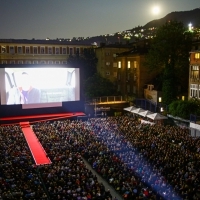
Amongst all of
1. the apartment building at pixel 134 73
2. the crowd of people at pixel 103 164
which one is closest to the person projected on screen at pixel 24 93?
the crowd of people at pixel 103 164

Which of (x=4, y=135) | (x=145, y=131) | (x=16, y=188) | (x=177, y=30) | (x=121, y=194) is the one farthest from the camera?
(x=177, y=30)

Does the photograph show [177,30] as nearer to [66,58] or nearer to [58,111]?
[58,111]

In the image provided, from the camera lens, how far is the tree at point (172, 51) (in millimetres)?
37406

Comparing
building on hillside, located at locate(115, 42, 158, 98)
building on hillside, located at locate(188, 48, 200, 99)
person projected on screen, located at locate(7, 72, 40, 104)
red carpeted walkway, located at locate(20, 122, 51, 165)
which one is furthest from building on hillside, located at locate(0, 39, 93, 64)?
red carpeted walkway, located at locate(20, 122, 51, 165)

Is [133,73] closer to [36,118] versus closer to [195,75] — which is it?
[195,75]

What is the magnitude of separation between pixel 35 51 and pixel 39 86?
76.5 feet

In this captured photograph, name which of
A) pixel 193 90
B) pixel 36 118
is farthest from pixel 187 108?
pixel 36 118

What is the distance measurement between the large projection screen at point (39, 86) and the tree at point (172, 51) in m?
11.5

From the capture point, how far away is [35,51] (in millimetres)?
52188

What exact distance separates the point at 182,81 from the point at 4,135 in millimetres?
28165

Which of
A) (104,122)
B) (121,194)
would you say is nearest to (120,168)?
(121,194)

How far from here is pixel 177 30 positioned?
37625 mm

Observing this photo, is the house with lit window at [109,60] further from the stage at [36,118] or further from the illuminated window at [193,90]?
the illuminated window at [193,90]

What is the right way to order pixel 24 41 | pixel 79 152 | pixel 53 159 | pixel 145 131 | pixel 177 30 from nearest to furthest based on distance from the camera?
1. pixel 53 159
2. pixel 79 152
3. pixel 145 131
4. pixel 177 30
5. pixel 24 41
